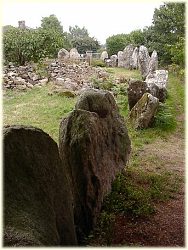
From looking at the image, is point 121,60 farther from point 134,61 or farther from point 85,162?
point 85,162

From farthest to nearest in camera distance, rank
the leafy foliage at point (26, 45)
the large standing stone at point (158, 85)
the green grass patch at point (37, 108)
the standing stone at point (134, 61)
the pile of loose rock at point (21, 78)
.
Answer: the standing stone at point (134, 61), the leafy foliage at point (26, 45), the pile of loose rock at point (21, 78), the large standing stone at point (158, 85), the green grass patch at point (37, 108)

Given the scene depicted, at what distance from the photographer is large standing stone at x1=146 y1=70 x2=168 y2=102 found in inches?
521

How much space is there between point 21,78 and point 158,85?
7090 millimetres

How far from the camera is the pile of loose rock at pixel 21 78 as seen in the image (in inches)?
682

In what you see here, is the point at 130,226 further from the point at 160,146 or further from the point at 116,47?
the point at 116,47

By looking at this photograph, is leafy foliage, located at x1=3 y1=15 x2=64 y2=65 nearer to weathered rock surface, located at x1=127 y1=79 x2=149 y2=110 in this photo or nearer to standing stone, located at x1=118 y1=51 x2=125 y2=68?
standing stone, located at x1=118 y1=51 x2=125 y2=68

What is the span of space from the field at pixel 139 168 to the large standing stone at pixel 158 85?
49 cm

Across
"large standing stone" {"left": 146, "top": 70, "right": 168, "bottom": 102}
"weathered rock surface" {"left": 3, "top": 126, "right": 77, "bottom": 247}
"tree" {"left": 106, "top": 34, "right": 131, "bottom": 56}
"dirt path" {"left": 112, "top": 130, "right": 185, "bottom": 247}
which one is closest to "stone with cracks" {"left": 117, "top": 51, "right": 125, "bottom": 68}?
"tree" {"left": 106, "top": 34, "right": 131, "bottom": 56}

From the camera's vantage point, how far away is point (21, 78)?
18469mm

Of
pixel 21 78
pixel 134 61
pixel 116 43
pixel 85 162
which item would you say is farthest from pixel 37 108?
pixel 116 43

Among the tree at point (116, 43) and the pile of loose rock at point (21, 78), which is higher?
the tree at point (116, 43)

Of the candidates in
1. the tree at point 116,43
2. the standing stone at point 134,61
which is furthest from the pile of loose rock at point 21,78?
the tree at point 116,43

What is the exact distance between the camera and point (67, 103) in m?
14.2

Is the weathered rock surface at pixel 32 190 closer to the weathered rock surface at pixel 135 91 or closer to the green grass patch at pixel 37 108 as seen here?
the green grass patch at pixel 37 108
